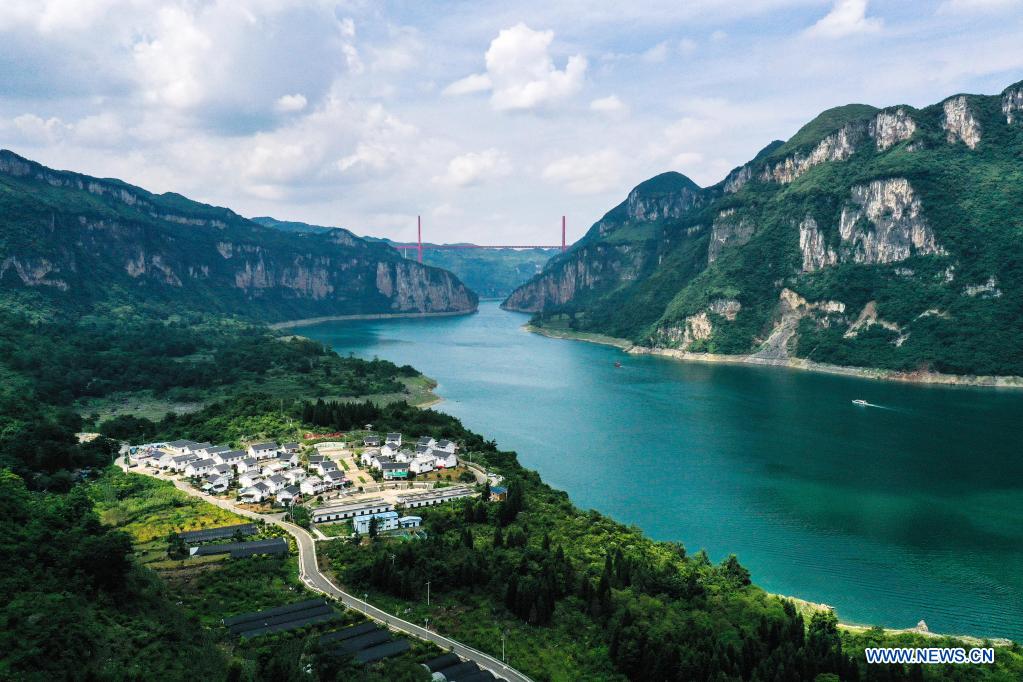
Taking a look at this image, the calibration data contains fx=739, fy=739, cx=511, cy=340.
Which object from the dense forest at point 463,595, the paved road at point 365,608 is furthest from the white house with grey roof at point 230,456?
the paved road at point 365,608

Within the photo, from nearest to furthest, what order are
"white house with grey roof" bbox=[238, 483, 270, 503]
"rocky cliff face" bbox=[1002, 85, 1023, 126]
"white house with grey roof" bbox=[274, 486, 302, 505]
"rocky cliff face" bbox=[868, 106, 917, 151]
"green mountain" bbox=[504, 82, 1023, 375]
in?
"white house with grey roof" bbox=[274, 486, 302, 505] < "white house with grey roof" bbox=[238, 483, 270, 503] < "green mountain" bbox=[504, 82, 1023, 375] < "rocky cliff face" bbox=[1002, 85, 1023, 126] < "rocky cliff face" bbox=[868, 106, 917, 151]

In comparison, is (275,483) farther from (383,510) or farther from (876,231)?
(876,231)

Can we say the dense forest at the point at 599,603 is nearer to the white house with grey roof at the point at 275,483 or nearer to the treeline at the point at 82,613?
the treeline at the point at 82,613

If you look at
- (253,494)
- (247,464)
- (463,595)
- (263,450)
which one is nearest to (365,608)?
(463,595)

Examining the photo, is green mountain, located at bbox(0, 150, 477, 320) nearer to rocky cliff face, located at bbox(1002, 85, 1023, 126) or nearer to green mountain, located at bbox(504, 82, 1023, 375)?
green mountain, located at bbox(504, 82, 1023, 375)

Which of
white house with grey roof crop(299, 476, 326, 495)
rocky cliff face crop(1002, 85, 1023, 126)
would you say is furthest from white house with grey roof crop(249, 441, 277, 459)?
rocky cliff face crop(1002, 85, 1023, 126)

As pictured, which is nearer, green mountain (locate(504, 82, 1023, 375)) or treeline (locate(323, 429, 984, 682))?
treeline (locate(323, 429, 984, 682))

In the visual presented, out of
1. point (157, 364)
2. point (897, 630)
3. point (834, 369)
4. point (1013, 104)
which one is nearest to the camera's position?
point (897, 630)
